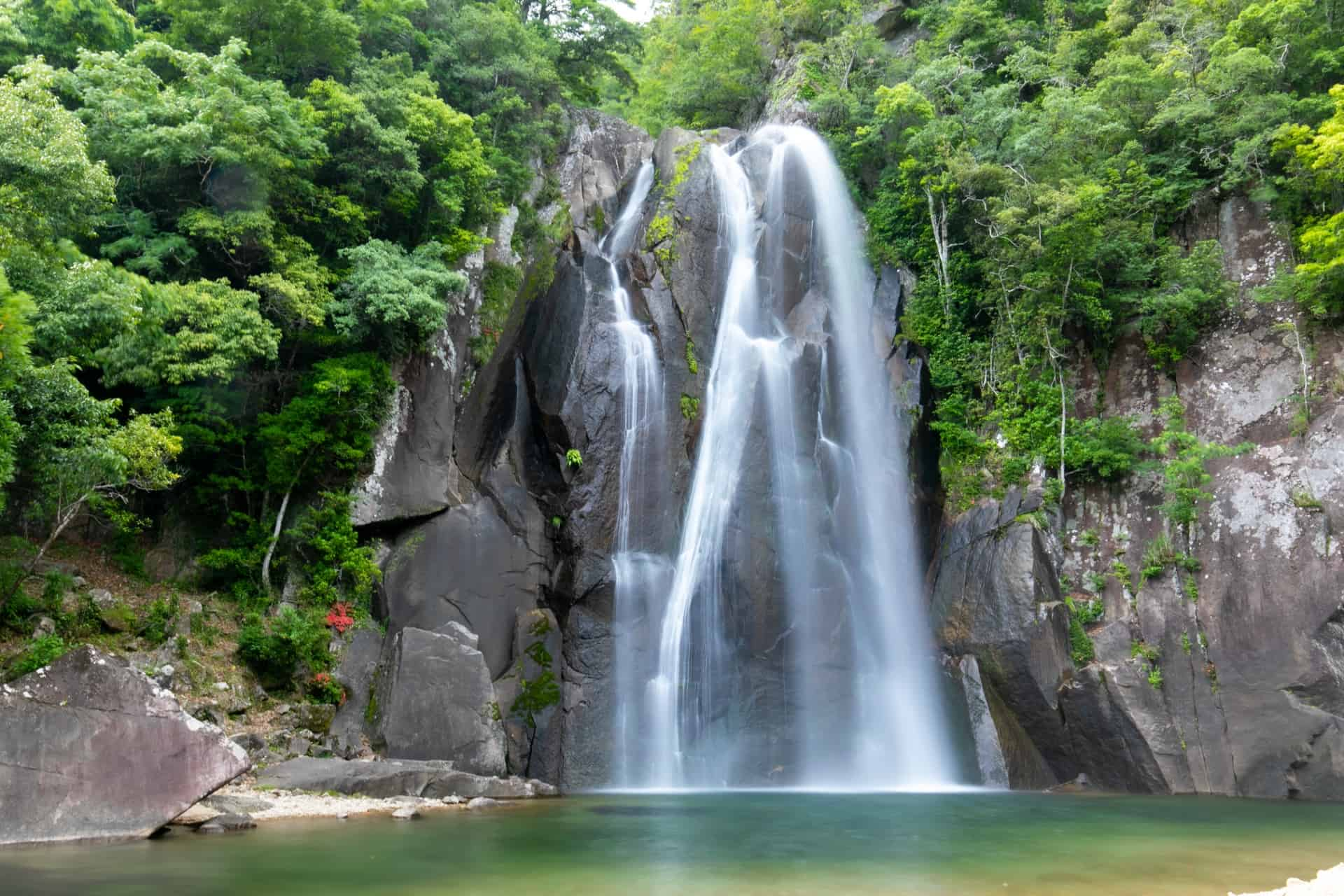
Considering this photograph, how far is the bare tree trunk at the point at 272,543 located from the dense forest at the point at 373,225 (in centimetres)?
5

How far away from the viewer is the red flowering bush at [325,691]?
1359 cm

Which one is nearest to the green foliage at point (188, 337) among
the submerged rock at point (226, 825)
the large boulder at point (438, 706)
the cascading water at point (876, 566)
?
the large boulder at point (438, 706)

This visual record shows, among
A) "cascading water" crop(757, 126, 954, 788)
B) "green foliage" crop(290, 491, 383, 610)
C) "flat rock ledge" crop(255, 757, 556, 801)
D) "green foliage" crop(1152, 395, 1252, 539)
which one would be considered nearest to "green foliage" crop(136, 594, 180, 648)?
"green foliage" crop(290, 491, 383, 610)

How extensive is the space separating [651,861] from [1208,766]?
411 inches

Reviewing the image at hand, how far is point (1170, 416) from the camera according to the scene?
15852mm

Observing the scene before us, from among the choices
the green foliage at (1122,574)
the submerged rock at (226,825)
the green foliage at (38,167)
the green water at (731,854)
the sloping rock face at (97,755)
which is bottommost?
the green water at (731,854)

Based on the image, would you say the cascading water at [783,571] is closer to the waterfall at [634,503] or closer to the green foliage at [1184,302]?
the waterfall at [634,503]

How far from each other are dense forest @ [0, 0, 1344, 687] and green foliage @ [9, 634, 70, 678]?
0.93 meters

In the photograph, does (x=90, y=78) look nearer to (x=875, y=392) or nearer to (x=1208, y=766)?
(x=875, y=392)

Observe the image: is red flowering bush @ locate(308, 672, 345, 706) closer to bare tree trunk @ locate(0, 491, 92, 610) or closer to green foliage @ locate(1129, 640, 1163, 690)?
bare tree trunk @ locate(0, 491, 92, 610)

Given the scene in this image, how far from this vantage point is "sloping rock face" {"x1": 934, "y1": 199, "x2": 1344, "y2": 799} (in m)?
13.3

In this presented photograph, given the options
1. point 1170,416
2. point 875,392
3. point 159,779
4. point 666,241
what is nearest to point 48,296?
point 159,779

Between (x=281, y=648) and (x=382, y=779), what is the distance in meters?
3.30

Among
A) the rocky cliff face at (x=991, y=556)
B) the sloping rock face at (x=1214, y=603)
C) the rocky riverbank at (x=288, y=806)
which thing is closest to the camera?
the rocky riverbank at (x=288, y=806)
